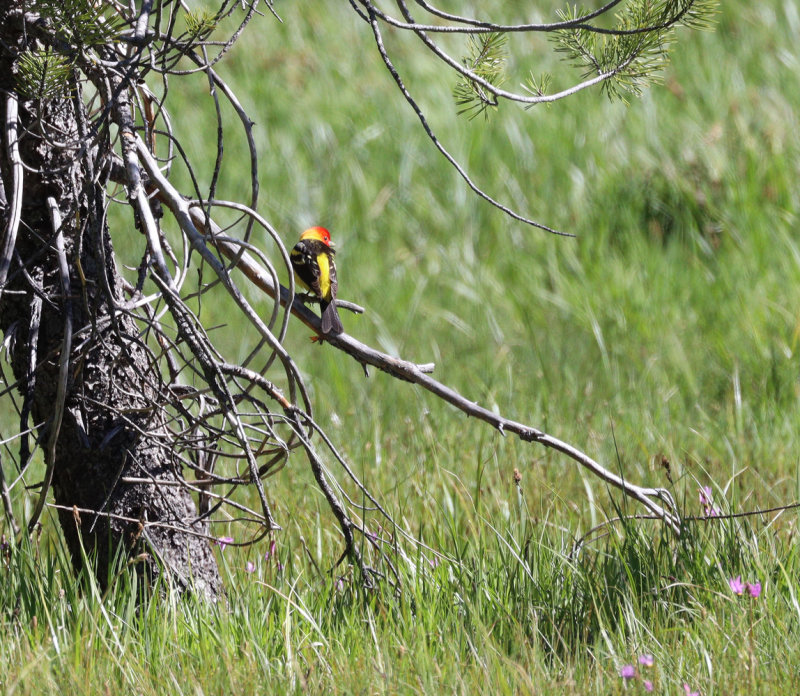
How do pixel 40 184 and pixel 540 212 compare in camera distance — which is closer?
pixel 40 184

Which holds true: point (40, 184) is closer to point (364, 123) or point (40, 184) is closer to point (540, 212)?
point (540, 212)

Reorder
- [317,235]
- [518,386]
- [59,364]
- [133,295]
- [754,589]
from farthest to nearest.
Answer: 1. [518,386]
2. [317,235]
3. [133,295]
4. [59,364]
5. [754,589]

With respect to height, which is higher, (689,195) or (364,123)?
(364,123)

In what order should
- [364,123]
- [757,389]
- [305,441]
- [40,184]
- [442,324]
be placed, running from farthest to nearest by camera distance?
[364,123]
[442,324]
[757,389]
[40,184]
[305,441]

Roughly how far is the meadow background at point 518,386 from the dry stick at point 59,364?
293 millimetres

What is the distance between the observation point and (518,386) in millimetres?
5527

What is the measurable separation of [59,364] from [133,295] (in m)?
0.28

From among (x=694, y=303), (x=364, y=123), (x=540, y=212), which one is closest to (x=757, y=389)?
(x=694, y=303)

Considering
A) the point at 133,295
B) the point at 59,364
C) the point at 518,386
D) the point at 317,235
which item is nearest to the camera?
the point at 59,364

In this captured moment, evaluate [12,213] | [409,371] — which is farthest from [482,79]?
[12,213]

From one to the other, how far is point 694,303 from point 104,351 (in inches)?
174

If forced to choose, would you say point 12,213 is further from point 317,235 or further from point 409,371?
point 317,235

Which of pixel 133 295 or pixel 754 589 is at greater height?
pixel 133 295

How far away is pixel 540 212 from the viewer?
7578mm
